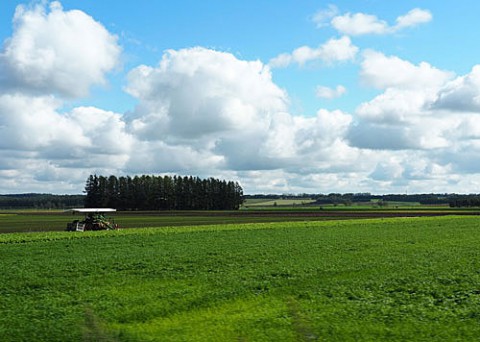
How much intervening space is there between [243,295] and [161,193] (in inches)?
6350

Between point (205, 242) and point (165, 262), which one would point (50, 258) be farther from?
point (205, 242)

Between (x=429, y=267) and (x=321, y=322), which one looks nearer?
(x=321, y=322)

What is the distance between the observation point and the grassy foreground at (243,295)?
13805 millimetres

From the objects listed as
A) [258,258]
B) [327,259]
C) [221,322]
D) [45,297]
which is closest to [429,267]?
[327,259]

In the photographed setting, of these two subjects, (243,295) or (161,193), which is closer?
(243,295)

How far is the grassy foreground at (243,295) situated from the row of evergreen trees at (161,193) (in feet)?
475

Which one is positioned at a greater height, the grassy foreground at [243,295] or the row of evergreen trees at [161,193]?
the row of evergreen trees at [161,193]

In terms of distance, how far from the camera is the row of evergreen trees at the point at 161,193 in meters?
175

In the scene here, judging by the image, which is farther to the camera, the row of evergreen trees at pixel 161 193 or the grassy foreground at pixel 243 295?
the row of evergreen trees at pixel 161 193

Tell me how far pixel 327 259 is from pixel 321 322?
13113mm

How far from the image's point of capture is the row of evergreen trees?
175 m

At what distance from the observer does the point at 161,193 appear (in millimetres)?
177750

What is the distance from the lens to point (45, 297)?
18469mm

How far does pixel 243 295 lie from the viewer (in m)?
18.5
